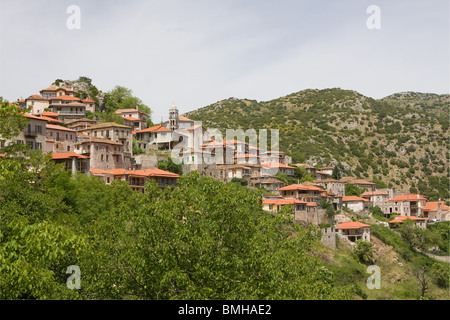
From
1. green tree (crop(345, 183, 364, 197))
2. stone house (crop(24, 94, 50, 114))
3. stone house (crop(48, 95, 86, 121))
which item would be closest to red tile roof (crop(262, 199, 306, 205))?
green tree (crop(345, 183, 364, 197))

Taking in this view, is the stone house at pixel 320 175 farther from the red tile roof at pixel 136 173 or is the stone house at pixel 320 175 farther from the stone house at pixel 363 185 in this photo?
the red tile roof at pixel 136 173

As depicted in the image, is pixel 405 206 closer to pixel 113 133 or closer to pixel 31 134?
pixel 113 133

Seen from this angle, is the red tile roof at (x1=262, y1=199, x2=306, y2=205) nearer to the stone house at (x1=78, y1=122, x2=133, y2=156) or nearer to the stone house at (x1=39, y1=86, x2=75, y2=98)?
the stone house at (x1=78, y1=122, x2=133, y2=156)

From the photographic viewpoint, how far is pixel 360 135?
540 feet

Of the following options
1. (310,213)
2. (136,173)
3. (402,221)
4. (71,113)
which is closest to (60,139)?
(136,173)

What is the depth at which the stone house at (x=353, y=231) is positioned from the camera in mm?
71250

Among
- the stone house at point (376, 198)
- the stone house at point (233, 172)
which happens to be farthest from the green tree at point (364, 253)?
the stone house at point (376, 198)

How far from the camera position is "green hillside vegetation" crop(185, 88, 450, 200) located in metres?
139

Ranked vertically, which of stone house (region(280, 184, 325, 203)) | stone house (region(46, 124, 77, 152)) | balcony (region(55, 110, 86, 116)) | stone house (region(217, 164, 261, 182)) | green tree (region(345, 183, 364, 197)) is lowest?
green tree (region(345, 183, 364, 197))

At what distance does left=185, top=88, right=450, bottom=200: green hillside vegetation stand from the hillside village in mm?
26147

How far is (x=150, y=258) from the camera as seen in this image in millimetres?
18406

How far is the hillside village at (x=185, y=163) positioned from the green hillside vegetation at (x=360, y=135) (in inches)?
1029
